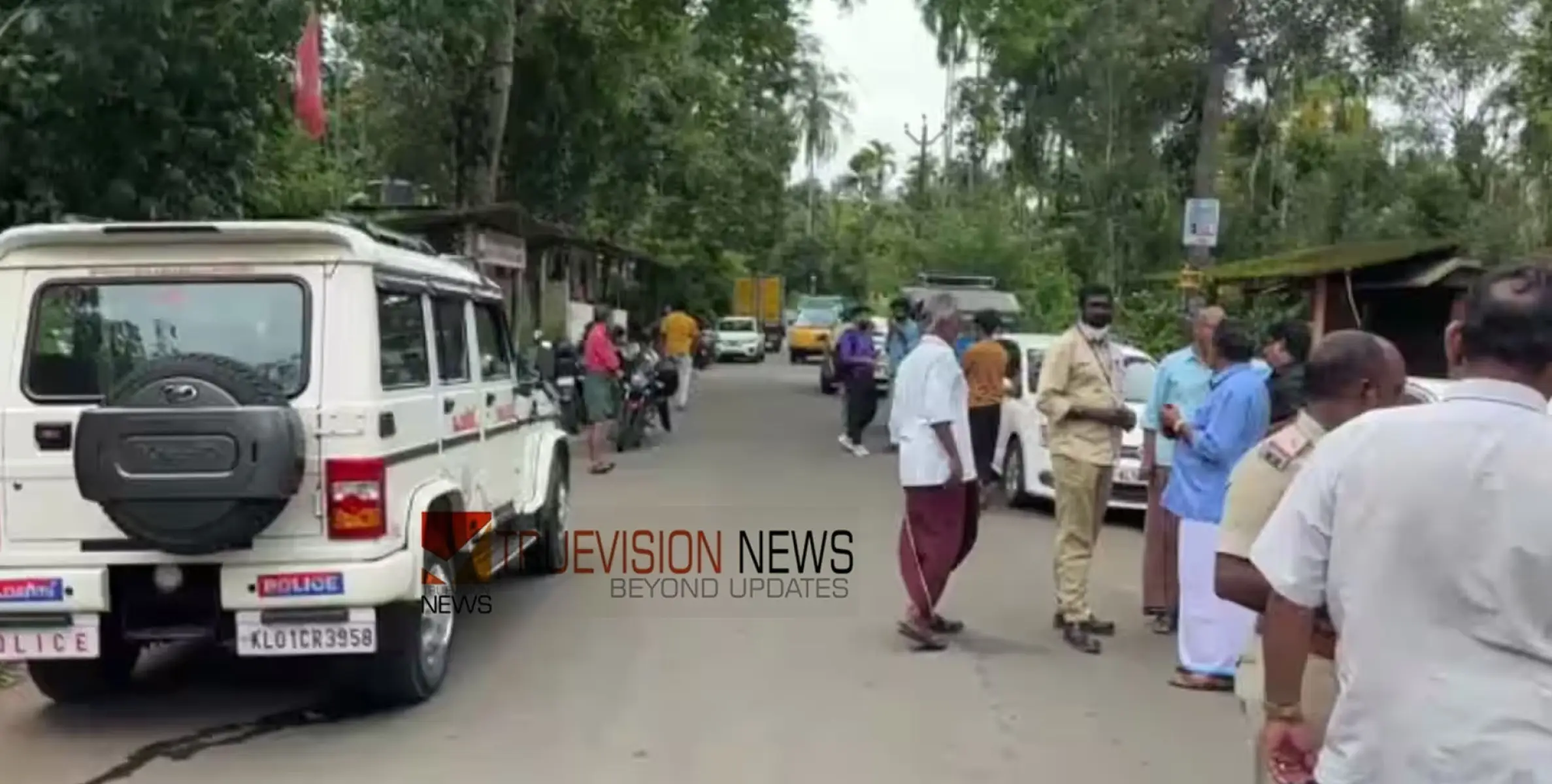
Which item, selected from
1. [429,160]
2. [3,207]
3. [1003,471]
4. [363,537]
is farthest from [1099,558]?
[429,160]

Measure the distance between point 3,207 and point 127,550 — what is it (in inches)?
218

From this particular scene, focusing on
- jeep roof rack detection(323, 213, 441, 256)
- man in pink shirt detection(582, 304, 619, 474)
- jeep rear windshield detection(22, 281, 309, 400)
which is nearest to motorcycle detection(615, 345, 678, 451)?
man in pink shirt detection(582, 304, 619, 474)

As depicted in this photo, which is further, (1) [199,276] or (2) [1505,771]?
(1) [199,276]

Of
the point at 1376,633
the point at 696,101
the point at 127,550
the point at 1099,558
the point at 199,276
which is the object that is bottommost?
the point at 1099,558

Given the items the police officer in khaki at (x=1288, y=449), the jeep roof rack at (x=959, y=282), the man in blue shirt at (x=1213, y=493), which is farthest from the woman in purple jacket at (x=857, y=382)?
the police officer in khaki at (x=1288, y=449)

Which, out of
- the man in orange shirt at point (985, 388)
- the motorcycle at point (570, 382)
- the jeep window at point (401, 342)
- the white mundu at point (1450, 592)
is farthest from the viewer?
the motorcycle at point (570, 382)

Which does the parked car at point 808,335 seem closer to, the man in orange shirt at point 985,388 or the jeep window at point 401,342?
the man in orange shirt at point 985,388

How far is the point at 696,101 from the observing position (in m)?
29.4

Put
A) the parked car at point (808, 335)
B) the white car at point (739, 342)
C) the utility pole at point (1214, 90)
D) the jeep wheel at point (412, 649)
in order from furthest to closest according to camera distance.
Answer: the white car at point (739, 342)
the parked car at point (808, 335)
the utility pole at point (1214, 90)
the jeep wheel at point (412, 649)

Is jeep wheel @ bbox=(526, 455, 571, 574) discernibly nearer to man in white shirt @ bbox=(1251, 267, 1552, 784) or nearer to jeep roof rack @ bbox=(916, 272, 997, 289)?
man in white shirt @ bbox=(1251, 267, 1552, 784)

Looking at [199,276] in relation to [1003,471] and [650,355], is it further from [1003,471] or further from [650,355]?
[650,355]

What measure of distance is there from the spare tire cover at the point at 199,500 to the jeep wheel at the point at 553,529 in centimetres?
381

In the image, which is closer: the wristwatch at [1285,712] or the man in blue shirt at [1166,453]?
the wristwatch at [1285,712]

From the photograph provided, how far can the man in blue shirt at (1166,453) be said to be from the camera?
7906 mm
